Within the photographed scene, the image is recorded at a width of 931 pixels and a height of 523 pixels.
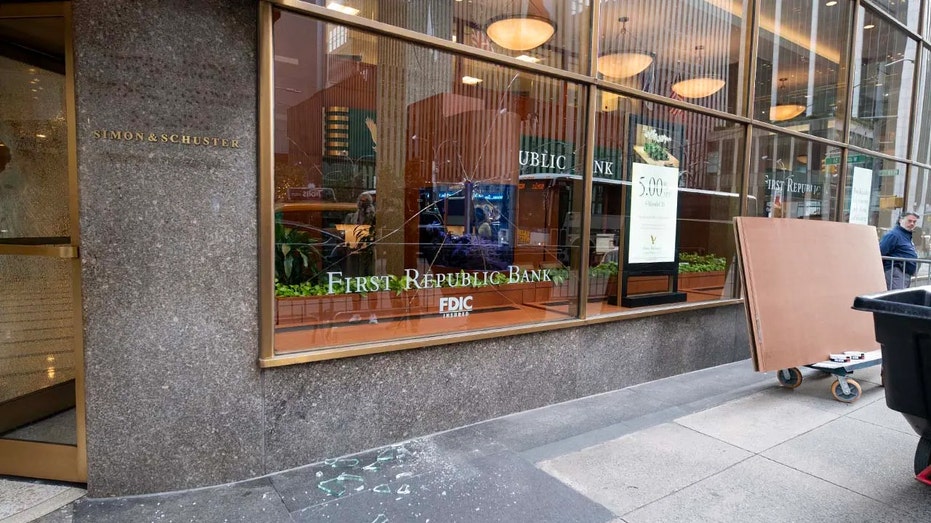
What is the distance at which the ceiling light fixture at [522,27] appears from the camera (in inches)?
193

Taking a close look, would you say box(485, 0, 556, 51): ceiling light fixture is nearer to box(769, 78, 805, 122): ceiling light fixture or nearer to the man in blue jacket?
box(769, 78, 805, 122): ceiling light fixture

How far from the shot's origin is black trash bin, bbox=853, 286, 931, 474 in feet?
9.80

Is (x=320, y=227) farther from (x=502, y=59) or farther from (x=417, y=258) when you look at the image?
(x=502, y=59)

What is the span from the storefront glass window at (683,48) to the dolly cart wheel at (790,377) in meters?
3.04

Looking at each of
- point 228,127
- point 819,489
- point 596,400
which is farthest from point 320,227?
point 819,489

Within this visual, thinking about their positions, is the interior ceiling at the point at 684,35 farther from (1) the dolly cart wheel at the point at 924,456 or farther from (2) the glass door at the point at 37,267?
(1) the dolly cart wheel at the point at 924,456

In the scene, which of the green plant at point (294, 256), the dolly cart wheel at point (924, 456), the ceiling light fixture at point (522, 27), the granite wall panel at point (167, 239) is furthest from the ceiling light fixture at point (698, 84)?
the granite wall panel at point (167, 239)

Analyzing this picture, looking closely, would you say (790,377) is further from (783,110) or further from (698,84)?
(783,110)

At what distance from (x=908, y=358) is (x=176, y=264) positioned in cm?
443

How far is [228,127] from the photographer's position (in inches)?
122

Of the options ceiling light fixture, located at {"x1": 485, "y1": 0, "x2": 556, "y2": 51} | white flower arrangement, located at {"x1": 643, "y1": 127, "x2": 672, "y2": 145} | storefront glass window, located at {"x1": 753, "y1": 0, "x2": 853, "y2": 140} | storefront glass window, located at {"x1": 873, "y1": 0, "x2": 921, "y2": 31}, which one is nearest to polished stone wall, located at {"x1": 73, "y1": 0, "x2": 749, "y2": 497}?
ceiling light fixture, located at {"x1": 485, "y1": 0, "x2": 556, "y2": 51}

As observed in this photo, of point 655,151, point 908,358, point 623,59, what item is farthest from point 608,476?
point 623,59

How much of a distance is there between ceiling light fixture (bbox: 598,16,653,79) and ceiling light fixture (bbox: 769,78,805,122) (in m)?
2.14

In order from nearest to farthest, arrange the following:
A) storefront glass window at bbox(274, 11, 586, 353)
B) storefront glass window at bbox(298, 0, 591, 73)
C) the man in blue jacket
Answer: storefront glass window at bbox(274, 11, 586, 353)
storefront glass window at bbox(298, 0, 591, 73)
the man in blue jacket
